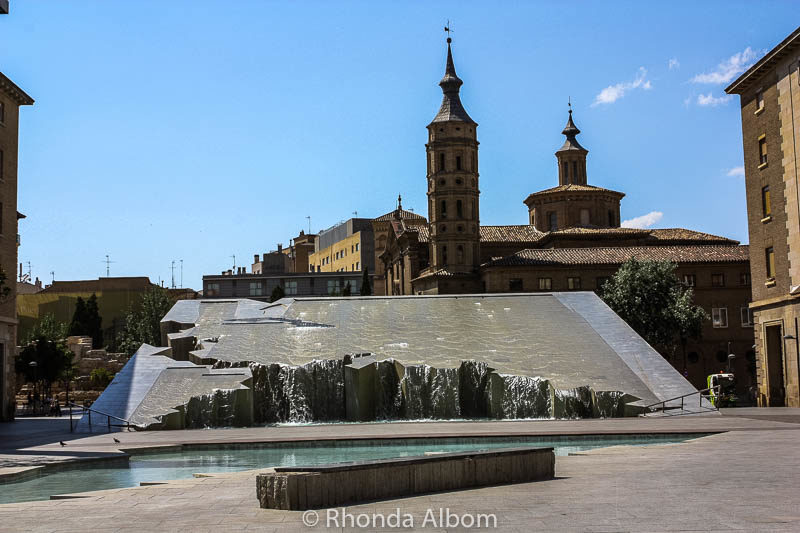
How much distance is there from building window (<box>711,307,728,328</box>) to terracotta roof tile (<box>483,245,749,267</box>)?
352cm

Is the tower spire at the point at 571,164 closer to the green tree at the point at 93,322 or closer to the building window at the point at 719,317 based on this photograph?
the building window at the point at 719,317

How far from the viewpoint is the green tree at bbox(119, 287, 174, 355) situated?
247 ft

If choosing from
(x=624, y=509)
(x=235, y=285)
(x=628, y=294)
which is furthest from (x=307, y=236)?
(x=624, y=509)

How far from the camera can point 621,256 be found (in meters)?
70.6

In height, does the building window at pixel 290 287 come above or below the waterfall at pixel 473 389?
above

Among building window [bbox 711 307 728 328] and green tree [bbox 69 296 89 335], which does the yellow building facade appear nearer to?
green tree [bbox 69 296 89 335]

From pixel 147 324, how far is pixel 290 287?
35076mm

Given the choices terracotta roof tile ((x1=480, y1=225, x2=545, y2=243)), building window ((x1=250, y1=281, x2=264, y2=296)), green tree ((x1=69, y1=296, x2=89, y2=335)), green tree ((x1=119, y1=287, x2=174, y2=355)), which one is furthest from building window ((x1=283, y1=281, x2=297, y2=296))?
terracotta roof tile ((x1=480, y1=225, x2=545, y2=243))

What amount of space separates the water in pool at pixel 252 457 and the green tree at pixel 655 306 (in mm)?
34912

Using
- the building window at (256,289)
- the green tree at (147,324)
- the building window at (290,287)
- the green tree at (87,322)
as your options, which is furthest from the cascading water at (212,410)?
the building window at (256,289)

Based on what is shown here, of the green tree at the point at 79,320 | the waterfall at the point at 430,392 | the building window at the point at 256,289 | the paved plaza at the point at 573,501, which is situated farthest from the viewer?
the building window at the point at 256,289

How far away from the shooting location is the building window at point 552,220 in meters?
87.9

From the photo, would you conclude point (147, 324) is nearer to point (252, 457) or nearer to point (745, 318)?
point (745, 318)

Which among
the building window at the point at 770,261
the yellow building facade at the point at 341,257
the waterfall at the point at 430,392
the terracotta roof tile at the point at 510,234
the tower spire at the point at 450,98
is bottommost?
the waterfall at the point at 430,392
